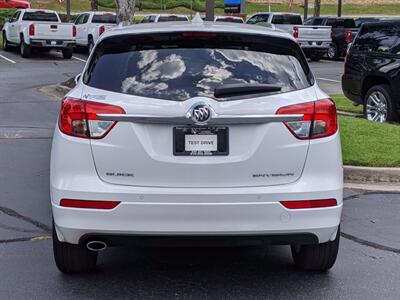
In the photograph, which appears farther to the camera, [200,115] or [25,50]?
[25,50]

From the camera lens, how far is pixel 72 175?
452cm

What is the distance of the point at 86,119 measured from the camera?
14.8ft

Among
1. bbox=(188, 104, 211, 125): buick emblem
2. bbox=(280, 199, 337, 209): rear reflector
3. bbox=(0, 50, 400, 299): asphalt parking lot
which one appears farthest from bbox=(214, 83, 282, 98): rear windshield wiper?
bbox=(0, 50, 400, 299): asphalt parking lot

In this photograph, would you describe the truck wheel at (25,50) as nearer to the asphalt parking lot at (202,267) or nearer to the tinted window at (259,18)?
the tinted window at (259,18)

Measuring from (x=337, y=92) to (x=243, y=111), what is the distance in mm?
14153

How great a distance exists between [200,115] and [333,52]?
2693 cm

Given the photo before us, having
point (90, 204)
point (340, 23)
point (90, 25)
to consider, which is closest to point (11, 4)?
point (90, 25)

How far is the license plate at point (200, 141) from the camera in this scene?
443 cm

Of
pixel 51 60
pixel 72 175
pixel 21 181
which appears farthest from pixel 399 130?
pixel 51 60

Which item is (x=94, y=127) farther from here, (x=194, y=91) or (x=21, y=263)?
(x=21, y=263)

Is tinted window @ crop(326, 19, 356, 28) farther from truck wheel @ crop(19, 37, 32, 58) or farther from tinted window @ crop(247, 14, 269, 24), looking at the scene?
truck wheel @ crop(19, 37, 32, 58)

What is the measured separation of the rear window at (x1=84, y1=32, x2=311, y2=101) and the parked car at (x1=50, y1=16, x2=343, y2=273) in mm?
12

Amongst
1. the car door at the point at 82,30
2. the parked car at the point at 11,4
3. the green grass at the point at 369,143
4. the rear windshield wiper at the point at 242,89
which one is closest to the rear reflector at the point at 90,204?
the rear windshield wiper at the point at 242,89

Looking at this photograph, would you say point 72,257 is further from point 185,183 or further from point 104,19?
point 104,19
